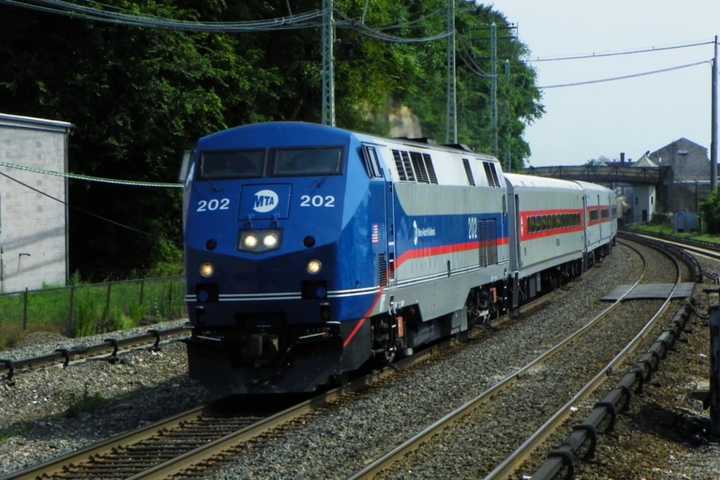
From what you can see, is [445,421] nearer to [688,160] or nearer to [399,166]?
[399,166]

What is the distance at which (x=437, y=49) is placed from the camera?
208 feet

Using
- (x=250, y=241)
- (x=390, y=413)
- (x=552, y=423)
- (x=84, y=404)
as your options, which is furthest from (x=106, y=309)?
(x=552, y=423)

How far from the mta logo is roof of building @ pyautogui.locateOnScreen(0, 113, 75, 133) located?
15570 millimetres

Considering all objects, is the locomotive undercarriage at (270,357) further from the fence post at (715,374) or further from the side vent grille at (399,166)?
the fence post at (715,374)

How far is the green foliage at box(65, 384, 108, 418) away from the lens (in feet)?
43.9

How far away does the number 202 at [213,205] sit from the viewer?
13469mm

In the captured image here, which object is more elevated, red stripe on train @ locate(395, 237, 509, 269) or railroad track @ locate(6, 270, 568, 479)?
red stripe on train @ locate(395, 237, 509, 269)

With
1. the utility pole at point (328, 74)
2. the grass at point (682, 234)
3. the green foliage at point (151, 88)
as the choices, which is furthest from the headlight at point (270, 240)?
the grass at point (682, 234)

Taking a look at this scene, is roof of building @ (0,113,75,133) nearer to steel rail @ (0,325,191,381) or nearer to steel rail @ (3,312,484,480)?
steel rail @ (0,325,191,381)

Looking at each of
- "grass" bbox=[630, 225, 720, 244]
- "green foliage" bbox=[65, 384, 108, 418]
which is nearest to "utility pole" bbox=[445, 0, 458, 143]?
"green foliage" bbox=[65, 384, 108, 418]

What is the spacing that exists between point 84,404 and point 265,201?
3518 millimetres

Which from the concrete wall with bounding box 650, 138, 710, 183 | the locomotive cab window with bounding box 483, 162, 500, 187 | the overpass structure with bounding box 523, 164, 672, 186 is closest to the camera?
the locomotive cab window with bounding box 483, 162, 500, 187

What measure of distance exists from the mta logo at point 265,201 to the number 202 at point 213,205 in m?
0.39

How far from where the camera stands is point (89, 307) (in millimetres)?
22562
